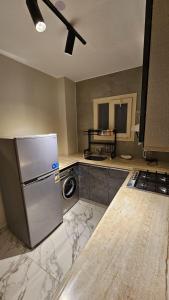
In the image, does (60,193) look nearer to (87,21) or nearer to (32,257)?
(32,257)

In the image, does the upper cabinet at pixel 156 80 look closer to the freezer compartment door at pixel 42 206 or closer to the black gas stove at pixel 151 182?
the black gas stove at pixel 151 182

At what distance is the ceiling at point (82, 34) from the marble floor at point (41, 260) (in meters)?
2.35

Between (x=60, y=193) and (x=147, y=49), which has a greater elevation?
(x=147, y=49)

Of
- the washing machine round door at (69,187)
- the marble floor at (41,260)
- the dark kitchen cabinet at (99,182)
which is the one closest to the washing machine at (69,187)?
the washing machine round door at (69,187)

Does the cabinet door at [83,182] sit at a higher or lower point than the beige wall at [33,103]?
lower

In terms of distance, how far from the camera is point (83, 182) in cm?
230

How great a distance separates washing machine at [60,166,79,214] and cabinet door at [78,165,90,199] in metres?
0.08

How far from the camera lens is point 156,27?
1.32 feet

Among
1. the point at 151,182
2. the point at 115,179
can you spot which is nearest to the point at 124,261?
the point at 151,182

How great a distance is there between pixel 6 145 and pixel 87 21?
1.42 meters

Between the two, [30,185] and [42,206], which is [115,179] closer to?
[42,206]

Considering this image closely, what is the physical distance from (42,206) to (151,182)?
1289mm

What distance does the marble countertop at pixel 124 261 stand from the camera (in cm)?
49

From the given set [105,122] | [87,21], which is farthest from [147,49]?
[105,122]
